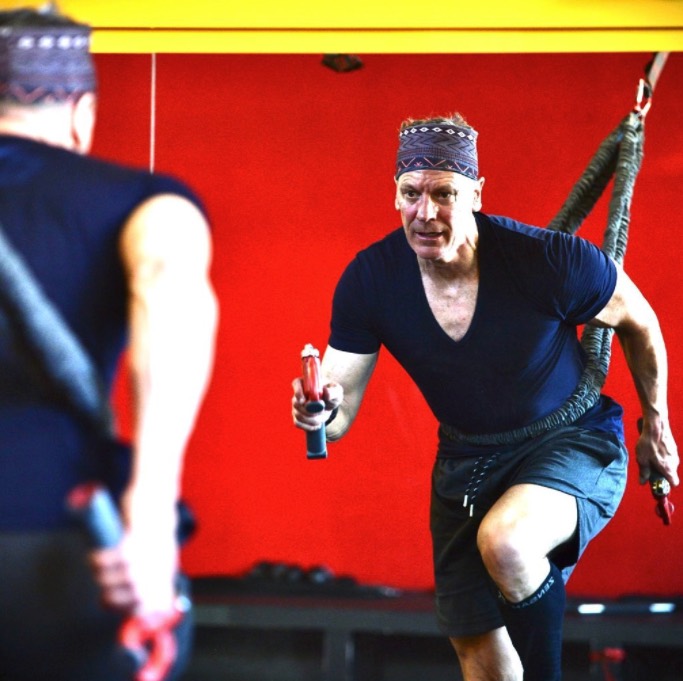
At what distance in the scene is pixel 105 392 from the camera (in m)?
1.28

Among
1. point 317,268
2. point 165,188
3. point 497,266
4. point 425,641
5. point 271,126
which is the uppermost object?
point 271,126

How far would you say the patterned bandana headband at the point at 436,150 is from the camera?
2703 mm

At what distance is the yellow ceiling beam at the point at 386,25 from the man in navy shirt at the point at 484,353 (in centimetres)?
A: 38

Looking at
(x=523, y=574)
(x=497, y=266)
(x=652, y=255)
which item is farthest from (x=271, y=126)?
(x=523, y=574)

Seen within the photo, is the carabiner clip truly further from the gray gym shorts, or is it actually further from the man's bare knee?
the man's bare knee

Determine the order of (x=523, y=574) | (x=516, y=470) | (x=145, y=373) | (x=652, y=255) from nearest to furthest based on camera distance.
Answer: (x=145, y=373) → (x=523, y=574) → (x=516, y=470) → (x=652, y=255)

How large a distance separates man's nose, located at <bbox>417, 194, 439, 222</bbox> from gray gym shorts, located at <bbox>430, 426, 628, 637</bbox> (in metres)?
0.55

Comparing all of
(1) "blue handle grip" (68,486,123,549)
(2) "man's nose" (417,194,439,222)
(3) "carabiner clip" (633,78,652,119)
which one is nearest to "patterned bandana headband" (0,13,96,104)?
(1) "blue handle grip" (68,486,123,549)

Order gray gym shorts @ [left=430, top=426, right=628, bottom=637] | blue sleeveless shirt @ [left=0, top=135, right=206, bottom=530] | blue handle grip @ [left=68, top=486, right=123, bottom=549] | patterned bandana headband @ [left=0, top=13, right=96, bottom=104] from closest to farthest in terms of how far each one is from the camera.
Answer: blue handle grip @ [left=68, top=486, right=123, bottom=549], blue sleeveless shirt @ [left=0, top=135, right=206, bottom=530], patterned bandana headband @ [left=0, top=13, right=96, bottom=104], gray gym shorts @ [left=430, top=426, right=628, bottom=637]

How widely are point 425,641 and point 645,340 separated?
1.69m

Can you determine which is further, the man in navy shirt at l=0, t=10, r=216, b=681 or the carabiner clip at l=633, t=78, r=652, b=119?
the carabiner clip at l=633, t=78, r=652, b=119

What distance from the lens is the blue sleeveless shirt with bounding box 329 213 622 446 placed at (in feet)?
8.47

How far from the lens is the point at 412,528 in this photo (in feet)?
14.0

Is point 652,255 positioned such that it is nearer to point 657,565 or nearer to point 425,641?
point 657,565
